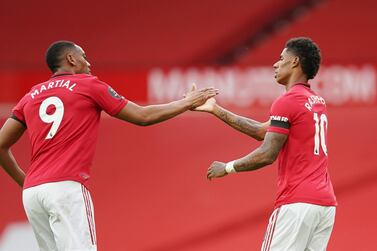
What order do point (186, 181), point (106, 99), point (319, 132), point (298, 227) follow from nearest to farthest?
point (298, 227) → point (319, 132) → point (106, 99) → point (186, 181)

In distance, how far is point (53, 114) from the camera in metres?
5.57

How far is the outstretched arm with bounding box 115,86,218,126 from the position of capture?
5.70m

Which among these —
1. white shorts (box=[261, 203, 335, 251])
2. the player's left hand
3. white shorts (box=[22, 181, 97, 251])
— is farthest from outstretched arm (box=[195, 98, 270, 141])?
white shorts (box=[22, 181, 97, 251])

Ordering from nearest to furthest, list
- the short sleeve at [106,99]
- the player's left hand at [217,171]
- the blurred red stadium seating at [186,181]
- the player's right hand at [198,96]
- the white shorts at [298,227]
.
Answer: the white shorts at [298,227]
the short sleeve at [106,99]
the player's left hand at [217,171]
the player's right hand at [198,96]
the blurred red stadium seating at [186,181]

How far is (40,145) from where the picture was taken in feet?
18.2

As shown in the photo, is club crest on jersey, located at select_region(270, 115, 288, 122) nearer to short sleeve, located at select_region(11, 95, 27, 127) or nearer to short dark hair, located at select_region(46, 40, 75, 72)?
short dark hair, located at select_region(46, 40, 75, 72)

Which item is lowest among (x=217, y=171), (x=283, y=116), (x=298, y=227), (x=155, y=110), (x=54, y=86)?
(x=298, y=227)

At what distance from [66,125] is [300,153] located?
1284 mm

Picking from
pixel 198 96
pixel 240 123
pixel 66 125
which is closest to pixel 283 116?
pixel 198 96

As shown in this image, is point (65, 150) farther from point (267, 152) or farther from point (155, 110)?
point (267, 152)

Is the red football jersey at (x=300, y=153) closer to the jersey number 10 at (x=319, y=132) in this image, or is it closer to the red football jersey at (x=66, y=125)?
the jersey number 10 at (x=319, y=132)

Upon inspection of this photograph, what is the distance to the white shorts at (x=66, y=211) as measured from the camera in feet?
17.8

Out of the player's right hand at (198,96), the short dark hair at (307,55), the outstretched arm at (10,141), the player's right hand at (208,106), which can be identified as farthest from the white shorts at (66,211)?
the short dark hair at (307,55)

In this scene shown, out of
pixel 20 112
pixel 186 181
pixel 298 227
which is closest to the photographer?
pixel 298 227
